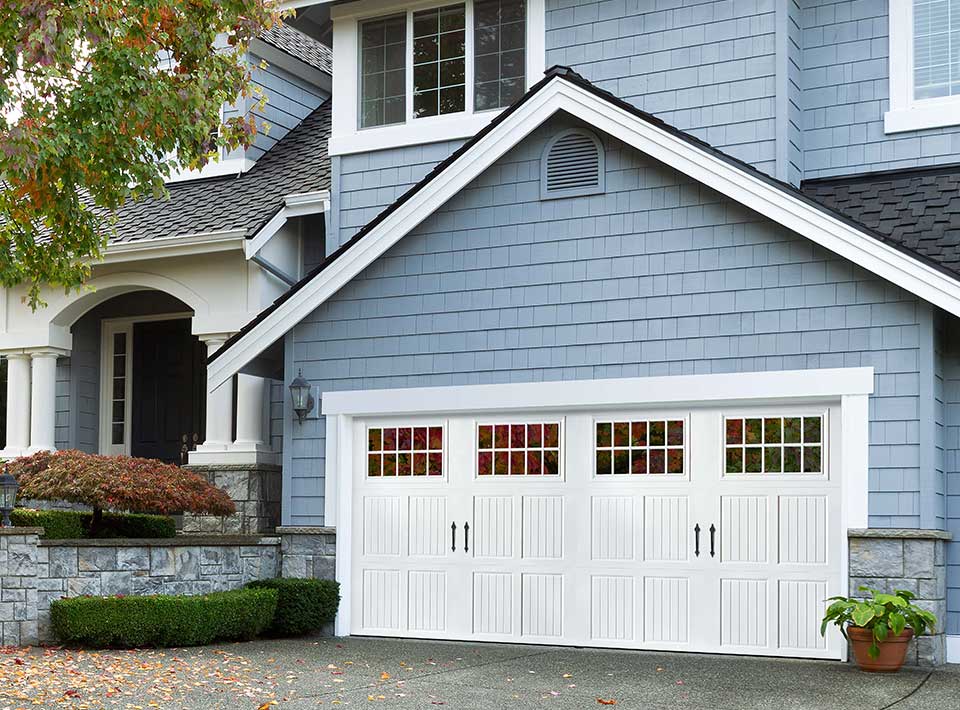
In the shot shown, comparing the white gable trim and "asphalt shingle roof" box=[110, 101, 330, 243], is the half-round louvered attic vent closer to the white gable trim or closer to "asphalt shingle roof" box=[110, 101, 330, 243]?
the white gable trim

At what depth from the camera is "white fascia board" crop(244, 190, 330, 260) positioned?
1403 cm

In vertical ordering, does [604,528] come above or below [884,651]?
above

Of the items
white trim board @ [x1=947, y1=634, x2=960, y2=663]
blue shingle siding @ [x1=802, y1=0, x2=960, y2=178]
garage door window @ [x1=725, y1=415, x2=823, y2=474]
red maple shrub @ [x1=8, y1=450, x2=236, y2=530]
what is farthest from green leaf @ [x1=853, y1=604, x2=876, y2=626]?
red maple shrub @ [x1=8, y1=450, x2=236, y2=530]

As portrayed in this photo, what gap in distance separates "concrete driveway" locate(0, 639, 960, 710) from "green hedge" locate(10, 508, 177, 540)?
2.53 m

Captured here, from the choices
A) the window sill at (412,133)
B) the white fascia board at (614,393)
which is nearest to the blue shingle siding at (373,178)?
the window sill at (412,133)

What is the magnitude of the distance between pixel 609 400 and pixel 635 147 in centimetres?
218

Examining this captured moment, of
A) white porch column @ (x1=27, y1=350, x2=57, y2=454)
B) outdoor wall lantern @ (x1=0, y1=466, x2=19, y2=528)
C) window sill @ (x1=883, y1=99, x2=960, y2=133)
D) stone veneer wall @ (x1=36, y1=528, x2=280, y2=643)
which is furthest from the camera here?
white porch column @ (x1=27, y1=350, x2=57, y2=454)

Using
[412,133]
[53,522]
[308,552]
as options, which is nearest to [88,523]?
[53,522]

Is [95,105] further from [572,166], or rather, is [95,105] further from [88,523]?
[88,523]

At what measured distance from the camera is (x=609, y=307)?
38.0 ft

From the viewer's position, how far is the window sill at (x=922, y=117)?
→ 39.0 feet

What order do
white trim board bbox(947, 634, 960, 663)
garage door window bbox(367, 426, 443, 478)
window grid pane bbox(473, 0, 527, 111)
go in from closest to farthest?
1. white trim board bbox(947, 634, 960, 663)
2. garage door window bbox(367, 426, 443, 478)
3. window grid pane bbox(473, 0, 527, 111)

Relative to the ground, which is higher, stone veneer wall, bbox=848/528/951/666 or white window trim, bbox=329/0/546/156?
white window trim, bbox=329/0/546/156

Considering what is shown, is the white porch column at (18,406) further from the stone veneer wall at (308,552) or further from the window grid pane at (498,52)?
the window grid pane at (498,52)
